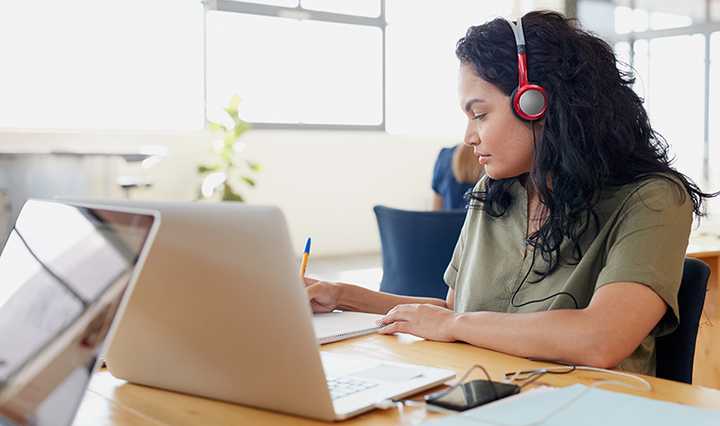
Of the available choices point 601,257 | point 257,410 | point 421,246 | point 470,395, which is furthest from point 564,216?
point 421,246

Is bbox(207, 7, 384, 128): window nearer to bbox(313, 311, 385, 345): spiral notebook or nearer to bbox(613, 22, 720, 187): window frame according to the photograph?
bbox(613, 22, 720, 187): window frame

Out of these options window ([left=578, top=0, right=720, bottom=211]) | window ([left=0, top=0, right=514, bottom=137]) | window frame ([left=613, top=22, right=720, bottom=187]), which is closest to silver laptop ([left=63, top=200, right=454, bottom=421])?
window ([left=0, top=0, right=514, bottom=137])

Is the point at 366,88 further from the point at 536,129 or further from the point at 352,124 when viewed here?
the point at 536,129

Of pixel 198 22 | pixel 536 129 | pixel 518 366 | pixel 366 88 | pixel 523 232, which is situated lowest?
pixel 518 366

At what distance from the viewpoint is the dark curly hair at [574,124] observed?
1224 millimetres

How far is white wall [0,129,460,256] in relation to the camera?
583 centimetres

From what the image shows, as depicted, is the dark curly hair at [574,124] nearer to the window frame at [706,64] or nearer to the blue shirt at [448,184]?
the blue shirt at [448,184]

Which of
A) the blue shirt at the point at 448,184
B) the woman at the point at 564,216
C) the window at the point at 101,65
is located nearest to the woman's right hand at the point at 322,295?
the woman at the point at 564,216

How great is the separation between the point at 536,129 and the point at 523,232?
0.20 metres

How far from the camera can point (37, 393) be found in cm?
66

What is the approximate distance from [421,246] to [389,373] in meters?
1.55

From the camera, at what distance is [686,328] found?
1183 mm

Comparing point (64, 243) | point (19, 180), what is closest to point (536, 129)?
point (64, 243)

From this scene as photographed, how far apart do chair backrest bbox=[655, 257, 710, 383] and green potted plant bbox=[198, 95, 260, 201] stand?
15.3ft
